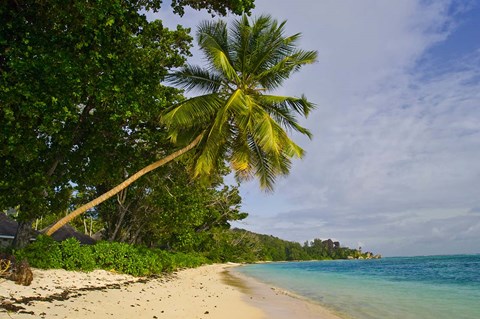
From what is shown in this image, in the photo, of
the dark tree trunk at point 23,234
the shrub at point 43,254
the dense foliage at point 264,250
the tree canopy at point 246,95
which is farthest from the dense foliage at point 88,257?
the dense foliage at point 264,250

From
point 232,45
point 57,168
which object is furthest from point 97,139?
point 232,45

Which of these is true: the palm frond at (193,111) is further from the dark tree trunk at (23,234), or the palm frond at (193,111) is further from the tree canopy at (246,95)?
the dark tree trunk at (23,234)

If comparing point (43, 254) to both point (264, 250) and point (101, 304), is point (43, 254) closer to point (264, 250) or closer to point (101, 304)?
point (101, 304)

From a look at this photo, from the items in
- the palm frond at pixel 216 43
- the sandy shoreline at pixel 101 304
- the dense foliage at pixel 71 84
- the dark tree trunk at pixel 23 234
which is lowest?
the sandy shoreline at pixel 101 304

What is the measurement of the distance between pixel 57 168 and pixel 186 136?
523 cm

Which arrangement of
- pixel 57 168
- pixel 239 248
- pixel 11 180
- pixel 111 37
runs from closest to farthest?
pixel 111 37 → pixel 11 180 → pixel 57 168 → pixel 239 248

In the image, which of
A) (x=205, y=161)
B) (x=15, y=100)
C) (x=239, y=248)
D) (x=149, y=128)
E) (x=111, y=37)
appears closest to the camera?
(x=15, y=100)

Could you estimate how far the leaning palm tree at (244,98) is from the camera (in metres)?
13.5

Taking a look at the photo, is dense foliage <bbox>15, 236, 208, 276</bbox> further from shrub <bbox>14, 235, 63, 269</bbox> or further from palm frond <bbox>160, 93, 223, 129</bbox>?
palm frond <bbox>160, 93, 223, 129</bbox>

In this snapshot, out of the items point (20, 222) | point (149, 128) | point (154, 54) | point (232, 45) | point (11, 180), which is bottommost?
point (20, 222)

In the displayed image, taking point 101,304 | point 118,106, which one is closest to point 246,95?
point 118,106

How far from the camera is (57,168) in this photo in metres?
14.9

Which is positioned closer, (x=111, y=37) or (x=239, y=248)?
(x=111, y=37)

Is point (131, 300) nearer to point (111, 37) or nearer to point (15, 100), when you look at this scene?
point (15, 100)
